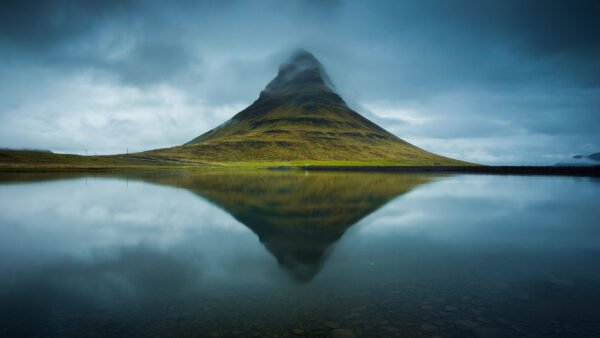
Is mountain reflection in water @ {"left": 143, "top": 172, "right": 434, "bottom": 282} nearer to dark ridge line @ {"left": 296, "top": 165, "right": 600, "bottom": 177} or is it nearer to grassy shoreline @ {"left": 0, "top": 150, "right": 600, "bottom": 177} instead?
dark ridge line @ {"left": 296, "top": 165, "right": 600, "bottom": 177}

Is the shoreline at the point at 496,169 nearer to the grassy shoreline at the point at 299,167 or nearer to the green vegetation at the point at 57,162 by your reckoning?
the grassy shoreline at the point at 299,167

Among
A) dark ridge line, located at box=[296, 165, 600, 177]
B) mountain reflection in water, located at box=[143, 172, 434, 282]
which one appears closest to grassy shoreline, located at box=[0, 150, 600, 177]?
dark ridge line, located at box=[296, 165, 600, 177]

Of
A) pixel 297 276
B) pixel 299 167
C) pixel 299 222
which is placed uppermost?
pixel 299 167

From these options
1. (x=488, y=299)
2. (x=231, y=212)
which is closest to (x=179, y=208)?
(x=231, y=212)

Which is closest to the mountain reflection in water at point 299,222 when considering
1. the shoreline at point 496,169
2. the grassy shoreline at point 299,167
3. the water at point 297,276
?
the water at point 297,276

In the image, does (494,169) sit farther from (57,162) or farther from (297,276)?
(57,162)

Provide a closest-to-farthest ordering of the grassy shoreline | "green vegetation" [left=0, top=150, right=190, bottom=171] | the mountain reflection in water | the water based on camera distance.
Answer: the water
the mountain reflection in water
the grassy shoreline
"green vegetation" [left=0, top=150, right=190, bottom=171]

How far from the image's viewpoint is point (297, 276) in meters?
9.49

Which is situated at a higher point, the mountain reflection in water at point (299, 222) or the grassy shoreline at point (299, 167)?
the grassy shoreline at point (299, 167)

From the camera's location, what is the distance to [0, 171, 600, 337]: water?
6570 mm

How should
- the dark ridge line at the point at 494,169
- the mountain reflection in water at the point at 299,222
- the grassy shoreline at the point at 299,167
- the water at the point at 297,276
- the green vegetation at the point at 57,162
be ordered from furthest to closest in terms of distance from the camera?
the green vegetation at the point at 57,162
the grassy shoreline at the point at 299,167
the dark ridge line at the point at 494,169
the mountain reflection in water at the point at 299,222
the water at the point at 297,276

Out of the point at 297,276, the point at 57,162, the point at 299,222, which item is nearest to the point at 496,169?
the point at 299,222

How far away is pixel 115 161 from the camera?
135m

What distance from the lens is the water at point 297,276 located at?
21.6 ft
